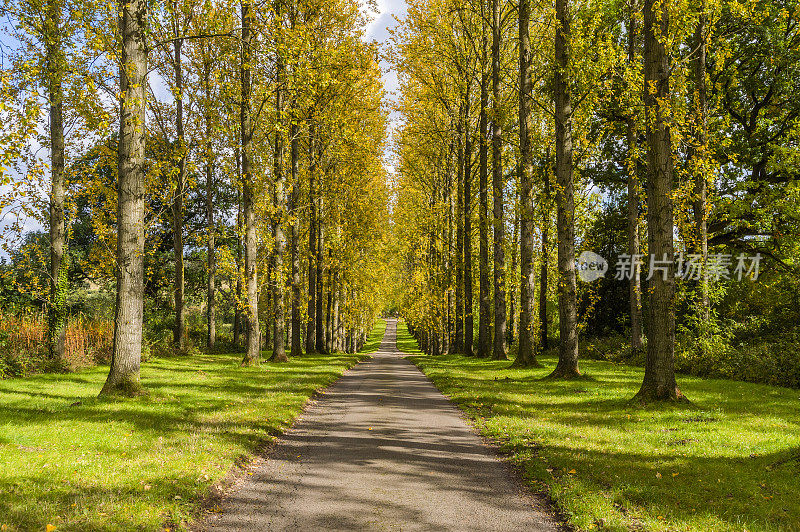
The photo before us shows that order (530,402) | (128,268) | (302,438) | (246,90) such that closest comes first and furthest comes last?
1. (302,438)
2. (128,268)
3. (530,402)
4. (246,90)

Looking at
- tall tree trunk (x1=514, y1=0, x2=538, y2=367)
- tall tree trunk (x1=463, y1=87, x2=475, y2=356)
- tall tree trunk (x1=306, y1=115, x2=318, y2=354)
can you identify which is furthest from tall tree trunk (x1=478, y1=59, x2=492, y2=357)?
tall tree trunk (x1=306, y1=115, x2=318, y2=354)

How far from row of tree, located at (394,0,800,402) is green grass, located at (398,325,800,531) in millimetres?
1655

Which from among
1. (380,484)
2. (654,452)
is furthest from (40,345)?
(654,452)

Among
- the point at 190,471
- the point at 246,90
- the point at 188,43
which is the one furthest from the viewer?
the point at 188,43

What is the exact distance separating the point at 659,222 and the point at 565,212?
444 cm

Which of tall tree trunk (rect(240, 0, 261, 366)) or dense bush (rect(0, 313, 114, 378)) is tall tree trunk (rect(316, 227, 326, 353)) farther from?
dense bush (rect(0, 313, 114, 378))

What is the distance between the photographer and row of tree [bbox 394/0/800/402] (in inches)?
461

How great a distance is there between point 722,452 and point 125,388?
36.8ft

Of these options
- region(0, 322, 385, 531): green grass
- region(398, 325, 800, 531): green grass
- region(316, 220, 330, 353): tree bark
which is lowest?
region(398, 325, 800, 531): green grass

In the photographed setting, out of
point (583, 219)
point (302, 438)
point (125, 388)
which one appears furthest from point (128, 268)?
point (583, 219)

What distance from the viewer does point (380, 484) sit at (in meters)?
6.04

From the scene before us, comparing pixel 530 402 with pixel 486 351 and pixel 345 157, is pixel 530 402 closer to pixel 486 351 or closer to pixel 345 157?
pixel 486 351

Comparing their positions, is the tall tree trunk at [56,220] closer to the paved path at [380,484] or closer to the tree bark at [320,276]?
the paved path at [380,484]

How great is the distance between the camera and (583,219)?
27094 millimetres
